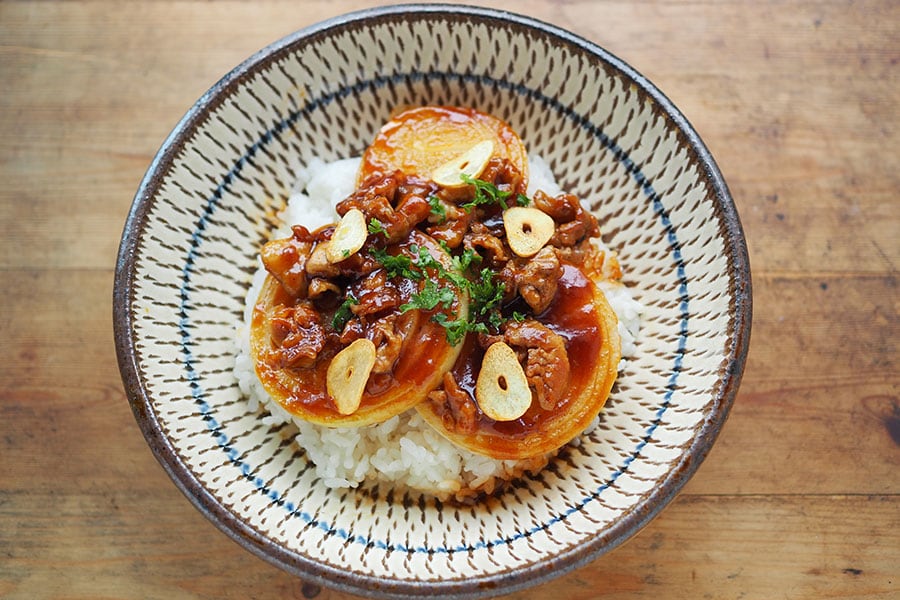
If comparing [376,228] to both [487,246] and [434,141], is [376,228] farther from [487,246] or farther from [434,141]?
[434,141]

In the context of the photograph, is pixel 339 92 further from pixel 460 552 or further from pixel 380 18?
pixel 460 552

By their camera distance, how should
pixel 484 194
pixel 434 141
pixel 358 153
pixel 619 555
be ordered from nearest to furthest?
pixel 484 194, pixel 619 555, pixel 434 141, pixel 358 153

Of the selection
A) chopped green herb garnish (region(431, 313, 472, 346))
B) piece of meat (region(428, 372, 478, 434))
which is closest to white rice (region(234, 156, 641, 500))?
piece of meat (region(428, 372, 478, 434))

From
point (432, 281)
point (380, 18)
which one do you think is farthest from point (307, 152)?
point (432, 281)

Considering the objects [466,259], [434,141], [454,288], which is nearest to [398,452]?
[454,288]

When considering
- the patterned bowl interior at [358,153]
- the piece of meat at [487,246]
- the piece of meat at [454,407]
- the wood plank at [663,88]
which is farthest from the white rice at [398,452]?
the wood plank at [663,88]

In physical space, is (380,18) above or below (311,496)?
above
